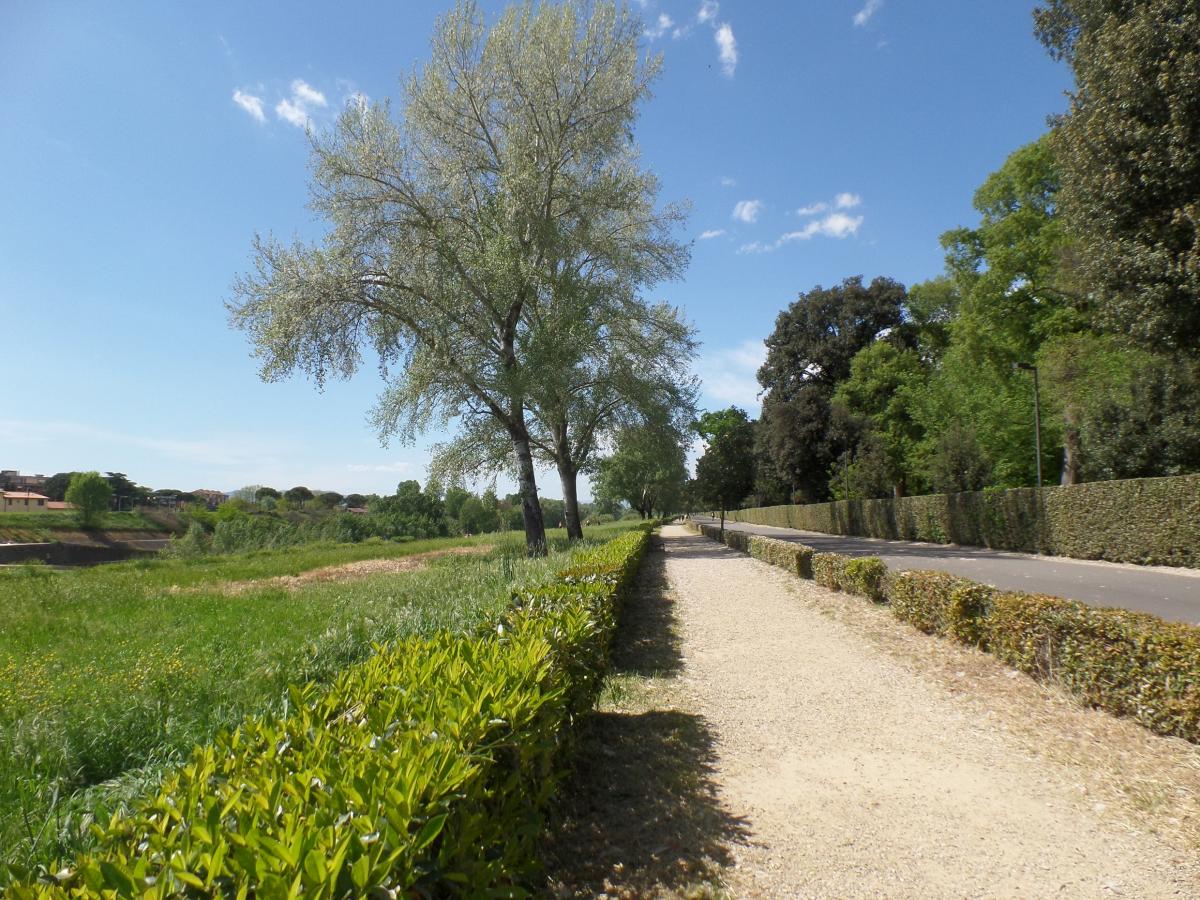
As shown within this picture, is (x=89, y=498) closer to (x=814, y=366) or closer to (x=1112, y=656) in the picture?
(x=814, y=366)

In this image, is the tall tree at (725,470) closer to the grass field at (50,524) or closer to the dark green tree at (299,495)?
the grass field at (50,524)

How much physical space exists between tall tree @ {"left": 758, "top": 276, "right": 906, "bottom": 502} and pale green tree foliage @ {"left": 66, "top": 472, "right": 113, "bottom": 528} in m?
52.7

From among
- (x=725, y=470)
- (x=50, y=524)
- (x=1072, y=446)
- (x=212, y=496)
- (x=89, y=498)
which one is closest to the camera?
(x=1072, y=446)

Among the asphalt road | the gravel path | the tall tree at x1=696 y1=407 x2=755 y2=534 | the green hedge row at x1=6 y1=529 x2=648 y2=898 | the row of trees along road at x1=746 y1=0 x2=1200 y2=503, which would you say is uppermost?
the row of trees along road at x1=746 y1=0 x2=1200 y2=503

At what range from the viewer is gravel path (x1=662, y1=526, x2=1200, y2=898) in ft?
9.38

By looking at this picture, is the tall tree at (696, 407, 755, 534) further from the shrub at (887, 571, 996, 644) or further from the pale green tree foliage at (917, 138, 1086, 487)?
the shrub at (887, 571, 996, 644)

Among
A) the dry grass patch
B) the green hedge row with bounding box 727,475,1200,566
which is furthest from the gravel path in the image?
the green hedge row with bounding box 727,475,1200,566

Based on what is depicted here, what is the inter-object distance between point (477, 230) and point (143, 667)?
15.7 meters

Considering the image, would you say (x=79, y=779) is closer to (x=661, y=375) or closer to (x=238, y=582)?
(x=238, y=582)

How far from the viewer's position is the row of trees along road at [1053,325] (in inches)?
473

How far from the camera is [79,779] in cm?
314

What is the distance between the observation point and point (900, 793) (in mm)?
3705

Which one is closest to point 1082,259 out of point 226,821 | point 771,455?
point 226,821

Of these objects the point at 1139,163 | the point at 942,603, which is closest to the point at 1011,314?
the point at 1139,163
